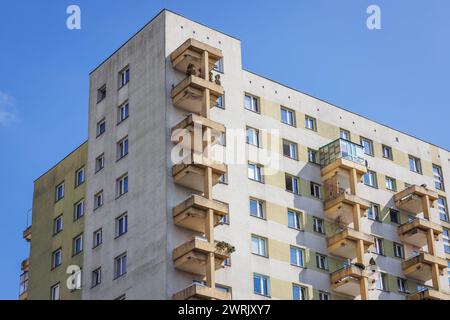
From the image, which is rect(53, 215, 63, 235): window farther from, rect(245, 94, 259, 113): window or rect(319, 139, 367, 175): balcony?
rect(319, 139, 367, 175): balcony

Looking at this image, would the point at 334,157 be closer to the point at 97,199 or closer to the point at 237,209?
the point at 237,209

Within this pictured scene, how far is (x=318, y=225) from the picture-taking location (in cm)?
8244

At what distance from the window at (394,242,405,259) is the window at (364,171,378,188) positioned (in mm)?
5486

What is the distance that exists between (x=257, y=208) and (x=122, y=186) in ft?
34.3

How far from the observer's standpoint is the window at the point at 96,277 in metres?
76.1

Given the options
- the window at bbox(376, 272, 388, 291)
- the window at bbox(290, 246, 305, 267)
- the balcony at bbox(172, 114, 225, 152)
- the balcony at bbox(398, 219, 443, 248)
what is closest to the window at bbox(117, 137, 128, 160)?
the balcony at bbox(172, 114, 225, 152)

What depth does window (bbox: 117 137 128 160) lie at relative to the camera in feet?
258

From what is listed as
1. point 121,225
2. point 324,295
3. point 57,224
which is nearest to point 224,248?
point 121,225

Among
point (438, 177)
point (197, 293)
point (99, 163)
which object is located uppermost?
→ point (438, 177)

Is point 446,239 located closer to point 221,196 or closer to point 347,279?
point 347,279

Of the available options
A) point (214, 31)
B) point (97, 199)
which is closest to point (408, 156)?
point (214, 31)

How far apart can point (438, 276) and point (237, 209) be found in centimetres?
2068
